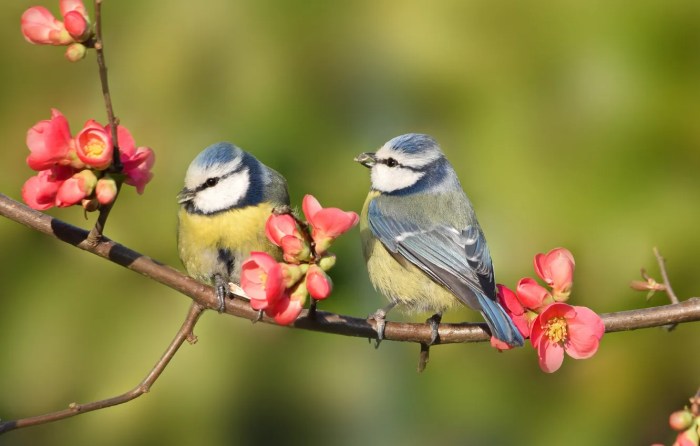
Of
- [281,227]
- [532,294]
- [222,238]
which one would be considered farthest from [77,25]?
[222,238]

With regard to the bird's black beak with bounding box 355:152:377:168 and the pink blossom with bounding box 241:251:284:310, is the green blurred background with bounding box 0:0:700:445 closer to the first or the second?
the bird's black beak with bounding box 355:152:377:168

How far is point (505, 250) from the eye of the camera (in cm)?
185

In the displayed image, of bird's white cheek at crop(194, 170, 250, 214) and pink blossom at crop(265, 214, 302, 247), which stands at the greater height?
pink blossom at crop(265, 214, 302, 247)

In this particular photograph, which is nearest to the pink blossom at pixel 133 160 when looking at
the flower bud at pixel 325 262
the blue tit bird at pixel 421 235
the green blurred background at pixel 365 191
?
the flower bud at pixel 325 262

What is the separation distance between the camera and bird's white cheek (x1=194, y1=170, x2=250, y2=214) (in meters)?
1.64

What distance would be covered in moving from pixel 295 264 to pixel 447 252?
21.6 inches

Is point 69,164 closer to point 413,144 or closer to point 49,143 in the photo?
point 49,143

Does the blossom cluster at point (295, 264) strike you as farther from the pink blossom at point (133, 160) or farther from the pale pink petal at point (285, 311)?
the pink blossom at point (133, 160)

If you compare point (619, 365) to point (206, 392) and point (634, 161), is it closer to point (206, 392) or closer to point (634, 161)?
point (634, 161)

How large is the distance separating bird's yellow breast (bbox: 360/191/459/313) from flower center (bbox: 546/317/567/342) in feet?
1.37

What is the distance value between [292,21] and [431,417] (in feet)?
3.21

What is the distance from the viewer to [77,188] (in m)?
0.94

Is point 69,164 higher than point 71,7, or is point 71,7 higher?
point 71,7

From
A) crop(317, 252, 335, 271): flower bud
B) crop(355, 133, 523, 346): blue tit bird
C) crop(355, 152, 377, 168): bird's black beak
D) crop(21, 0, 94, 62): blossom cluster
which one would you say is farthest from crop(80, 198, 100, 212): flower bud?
crop(355, 152, 377, 168): bird's black beak
